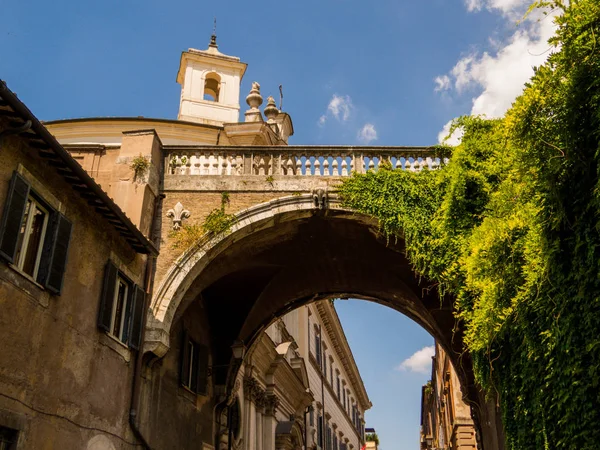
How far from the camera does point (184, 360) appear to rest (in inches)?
561

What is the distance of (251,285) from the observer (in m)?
17.2

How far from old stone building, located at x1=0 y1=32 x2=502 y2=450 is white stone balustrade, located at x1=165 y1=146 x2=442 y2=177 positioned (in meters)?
0.03

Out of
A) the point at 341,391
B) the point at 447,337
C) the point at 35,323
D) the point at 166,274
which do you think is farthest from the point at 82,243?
the point at 341,391

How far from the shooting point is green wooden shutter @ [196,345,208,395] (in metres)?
15.4

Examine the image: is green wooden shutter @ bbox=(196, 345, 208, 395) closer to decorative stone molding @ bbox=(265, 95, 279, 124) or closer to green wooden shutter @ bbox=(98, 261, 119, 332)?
green wooden shutter @ bbox=(98, 261, 119, 332)

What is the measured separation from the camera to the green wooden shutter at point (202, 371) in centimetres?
1536

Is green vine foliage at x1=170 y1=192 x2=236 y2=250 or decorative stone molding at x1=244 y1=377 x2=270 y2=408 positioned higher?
green vine foliage at x1=170 y1=192 x2=236 y2=250

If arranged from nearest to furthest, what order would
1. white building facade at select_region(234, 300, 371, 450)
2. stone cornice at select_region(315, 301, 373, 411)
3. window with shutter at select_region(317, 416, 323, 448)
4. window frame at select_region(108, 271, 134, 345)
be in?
1. window frame at select_region(108, 271, 134, 345)
2. white building facade at select_region(234, 300, 371, 450)
3. window with shutter at select_region(317, 416, 323, 448)
4. stone cornice at select_region(315, 301, 373, 411)

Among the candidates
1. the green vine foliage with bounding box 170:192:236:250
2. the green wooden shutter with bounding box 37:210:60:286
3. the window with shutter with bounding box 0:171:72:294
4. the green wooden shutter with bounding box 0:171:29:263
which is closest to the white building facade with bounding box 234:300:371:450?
the green vine foliage with bounding box 170:192:236:250

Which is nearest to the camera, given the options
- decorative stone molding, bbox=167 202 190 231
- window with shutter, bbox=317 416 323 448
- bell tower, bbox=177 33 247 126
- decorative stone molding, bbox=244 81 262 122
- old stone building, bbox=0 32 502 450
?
old stone building, bbox=0 32 502 450

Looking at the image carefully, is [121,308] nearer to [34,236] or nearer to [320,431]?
[34,236]

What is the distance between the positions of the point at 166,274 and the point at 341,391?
30.5 meters

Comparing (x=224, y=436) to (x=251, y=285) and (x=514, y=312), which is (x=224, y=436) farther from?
(x=514, y=312)

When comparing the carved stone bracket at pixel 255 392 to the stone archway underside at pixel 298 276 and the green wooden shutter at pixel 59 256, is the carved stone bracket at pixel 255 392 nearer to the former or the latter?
the stone archway underside at pixel 298 276
